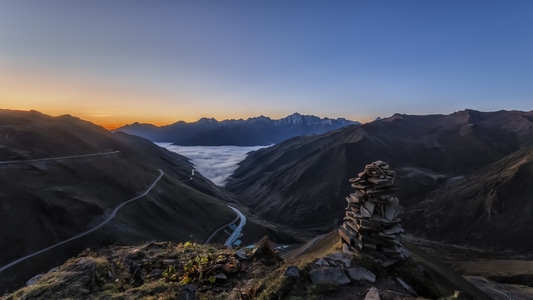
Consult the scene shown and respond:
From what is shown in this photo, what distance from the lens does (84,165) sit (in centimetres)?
9831

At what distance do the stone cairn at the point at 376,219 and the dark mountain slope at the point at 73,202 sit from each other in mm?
28199

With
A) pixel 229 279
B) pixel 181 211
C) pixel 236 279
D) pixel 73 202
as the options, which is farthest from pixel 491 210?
pixel 73 202

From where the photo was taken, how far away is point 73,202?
7319 cm

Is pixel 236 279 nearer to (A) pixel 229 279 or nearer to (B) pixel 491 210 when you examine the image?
(A) pixel 229 279

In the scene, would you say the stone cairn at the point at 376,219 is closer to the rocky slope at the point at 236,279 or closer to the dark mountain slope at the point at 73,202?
the rocky slope at the point at 236,279

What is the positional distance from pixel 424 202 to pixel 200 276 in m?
156

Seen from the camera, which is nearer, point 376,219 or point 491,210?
point 376,219

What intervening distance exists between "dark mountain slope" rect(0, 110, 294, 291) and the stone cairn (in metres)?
28.2

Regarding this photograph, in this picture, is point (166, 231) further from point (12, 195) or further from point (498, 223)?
point (498, 223)

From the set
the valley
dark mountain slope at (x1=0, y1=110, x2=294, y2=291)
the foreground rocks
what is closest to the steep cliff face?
dark mountain slope at (x1=0, y1=110, x2=294, y2=291)

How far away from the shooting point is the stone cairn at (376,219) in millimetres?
15258

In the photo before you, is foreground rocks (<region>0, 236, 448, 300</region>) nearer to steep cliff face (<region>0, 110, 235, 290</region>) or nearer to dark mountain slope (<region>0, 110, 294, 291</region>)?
dark mountain slope (<region>0, 110, 294, 291</region>)

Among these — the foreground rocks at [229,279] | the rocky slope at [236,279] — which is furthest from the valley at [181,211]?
the foreground rocks at [229,279]

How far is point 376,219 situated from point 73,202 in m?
78.9
